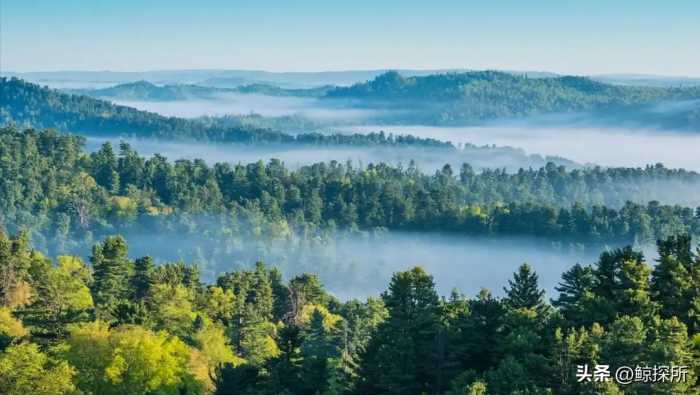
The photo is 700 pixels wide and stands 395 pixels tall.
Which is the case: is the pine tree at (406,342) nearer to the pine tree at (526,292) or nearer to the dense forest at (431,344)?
the dense forest at (431,344)

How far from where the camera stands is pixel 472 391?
1786 inches

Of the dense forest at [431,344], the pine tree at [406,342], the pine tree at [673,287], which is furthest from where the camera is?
the pine tree at [673,287]

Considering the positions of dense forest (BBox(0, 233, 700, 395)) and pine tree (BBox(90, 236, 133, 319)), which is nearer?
dense forest (BBox(0, 233, 700, 395))

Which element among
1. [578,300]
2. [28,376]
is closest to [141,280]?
[28,376]

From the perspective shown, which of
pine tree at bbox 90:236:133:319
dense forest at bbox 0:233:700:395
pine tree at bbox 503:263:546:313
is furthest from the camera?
pine tree at bbox 90:236:133:319

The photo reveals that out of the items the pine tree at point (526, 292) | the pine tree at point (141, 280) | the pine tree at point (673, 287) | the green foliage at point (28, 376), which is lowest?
the pine tree at point (141, 280)

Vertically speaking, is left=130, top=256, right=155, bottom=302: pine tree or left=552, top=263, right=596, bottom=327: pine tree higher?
left=552, top=263, right=596, bottom=327: pine tree

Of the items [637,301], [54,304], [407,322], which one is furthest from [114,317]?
[637,301]

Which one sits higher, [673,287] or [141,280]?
[673,287]

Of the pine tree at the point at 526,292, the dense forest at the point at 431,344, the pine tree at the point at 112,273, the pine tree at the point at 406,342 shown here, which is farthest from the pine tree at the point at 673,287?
the pine tree at the point at 112,273

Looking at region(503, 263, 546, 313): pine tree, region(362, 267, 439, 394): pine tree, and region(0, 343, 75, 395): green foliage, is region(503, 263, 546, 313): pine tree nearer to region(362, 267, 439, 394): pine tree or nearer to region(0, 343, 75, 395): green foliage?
region(362, 267, 439, 394): pine tree

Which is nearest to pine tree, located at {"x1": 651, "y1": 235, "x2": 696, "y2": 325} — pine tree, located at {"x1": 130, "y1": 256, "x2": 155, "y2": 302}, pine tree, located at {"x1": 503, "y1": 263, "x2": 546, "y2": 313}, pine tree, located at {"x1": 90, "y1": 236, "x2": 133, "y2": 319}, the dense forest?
the dense forest

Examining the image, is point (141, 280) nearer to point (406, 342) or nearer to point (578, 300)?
point (406, 342)

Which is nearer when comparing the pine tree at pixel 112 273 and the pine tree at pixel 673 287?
the pine tree at pixel 673 287
